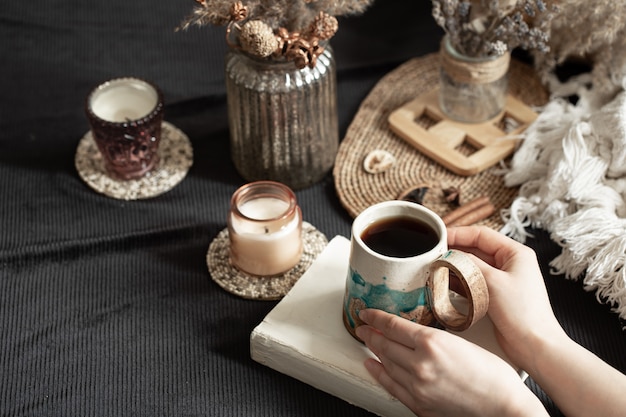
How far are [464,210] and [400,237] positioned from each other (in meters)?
0.28

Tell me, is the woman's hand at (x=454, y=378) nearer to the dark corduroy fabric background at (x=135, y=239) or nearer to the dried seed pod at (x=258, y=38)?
the dark corduroy fabric background at (x=135, y=239)

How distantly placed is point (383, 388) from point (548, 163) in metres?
0.49

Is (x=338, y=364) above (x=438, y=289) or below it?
below

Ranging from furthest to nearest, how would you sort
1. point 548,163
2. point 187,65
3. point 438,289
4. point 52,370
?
point 187,65, point 548,163, point 52,370, point 438,289

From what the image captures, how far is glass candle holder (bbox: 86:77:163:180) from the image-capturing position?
116 centimetres

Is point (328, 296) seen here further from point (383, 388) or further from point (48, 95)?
point (48, 95)

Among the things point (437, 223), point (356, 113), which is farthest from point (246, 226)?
point (356, 113)

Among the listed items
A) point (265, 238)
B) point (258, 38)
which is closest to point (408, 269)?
point (265, 238)

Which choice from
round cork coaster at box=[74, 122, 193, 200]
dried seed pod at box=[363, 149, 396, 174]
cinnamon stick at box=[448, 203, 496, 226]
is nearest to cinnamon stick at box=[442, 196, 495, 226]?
cinnamon stick at box=[448, 203, 496, 226]

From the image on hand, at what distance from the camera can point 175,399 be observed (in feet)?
3.12

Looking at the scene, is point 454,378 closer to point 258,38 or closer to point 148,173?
point 258,38

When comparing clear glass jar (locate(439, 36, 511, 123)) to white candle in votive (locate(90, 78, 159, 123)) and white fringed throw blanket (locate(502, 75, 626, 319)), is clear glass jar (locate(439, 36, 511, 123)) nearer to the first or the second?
white fringed throw blanket (locate(502, 75, 626, 319))

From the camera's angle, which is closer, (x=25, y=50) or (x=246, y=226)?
(x=246, y=226)

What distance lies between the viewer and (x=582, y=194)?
1.11 meters
